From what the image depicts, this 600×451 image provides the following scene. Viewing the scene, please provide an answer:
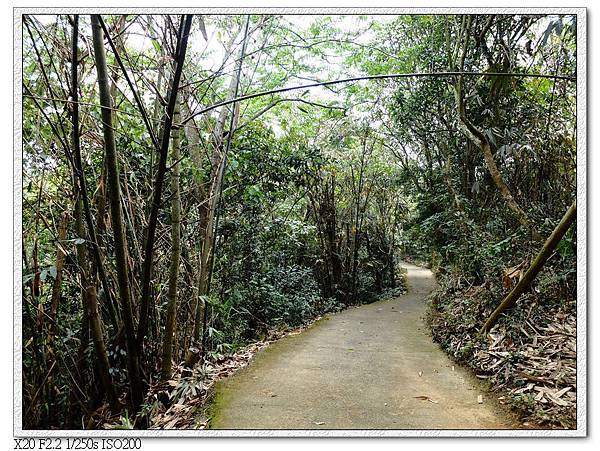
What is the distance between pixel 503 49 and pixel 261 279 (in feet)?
10.8

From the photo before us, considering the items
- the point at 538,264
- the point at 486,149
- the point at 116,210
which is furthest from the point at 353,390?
the point at 486,149

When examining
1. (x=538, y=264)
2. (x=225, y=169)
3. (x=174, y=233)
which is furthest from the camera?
(x=225, y=169)

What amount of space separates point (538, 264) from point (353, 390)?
139 cm

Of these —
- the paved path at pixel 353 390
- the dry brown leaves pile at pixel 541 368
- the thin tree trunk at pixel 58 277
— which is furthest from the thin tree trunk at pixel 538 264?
the thin tree trunk at pixel 58 277

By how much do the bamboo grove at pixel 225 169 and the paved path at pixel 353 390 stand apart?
15.8 inches

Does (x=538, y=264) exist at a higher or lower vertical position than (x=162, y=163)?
lower

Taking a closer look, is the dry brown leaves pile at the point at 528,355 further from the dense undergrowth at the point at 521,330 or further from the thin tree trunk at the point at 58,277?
the thin tree trunk at the point at 58,277

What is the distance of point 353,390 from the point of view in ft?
7.11

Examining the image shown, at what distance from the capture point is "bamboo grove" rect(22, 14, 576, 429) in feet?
6.45

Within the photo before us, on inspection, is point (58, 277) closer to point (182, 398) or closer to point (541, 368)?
point (182, 398)

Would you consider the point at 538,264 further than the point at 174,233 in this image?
Yes

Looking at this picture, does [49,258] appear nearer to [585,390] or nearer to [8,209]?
[8,209]

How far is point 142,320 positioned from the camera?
1.93 metres
